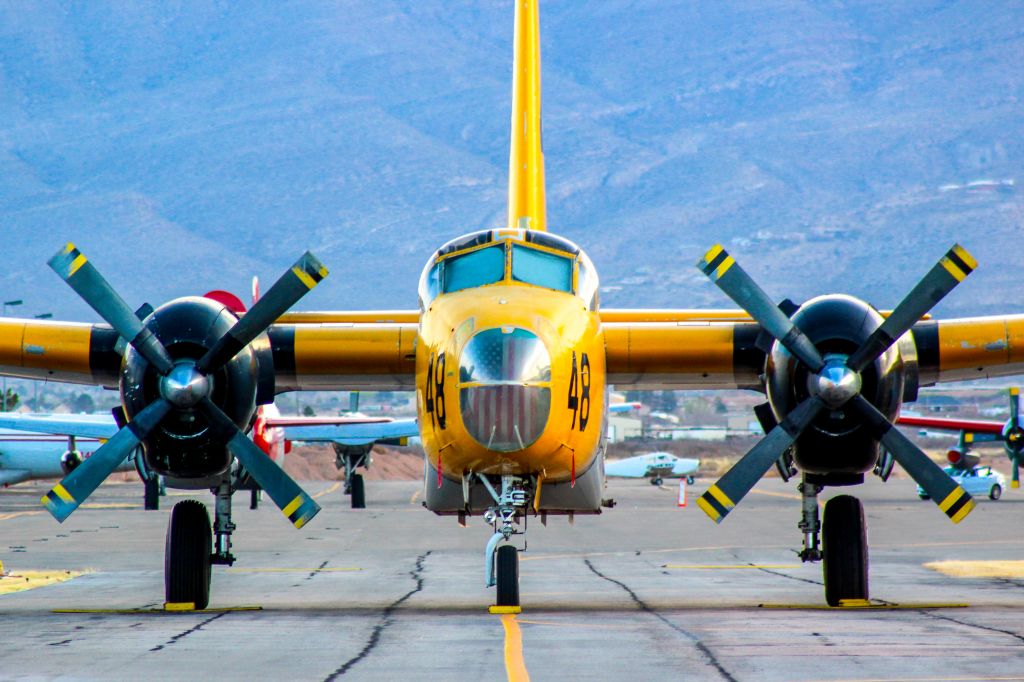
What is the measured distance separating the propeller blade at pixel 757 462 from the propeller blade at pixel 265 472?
4845 millimetres

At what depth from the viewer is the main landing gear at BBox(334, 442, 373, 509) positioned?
54.1 metres

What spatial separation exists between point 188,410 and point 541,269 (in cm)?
453

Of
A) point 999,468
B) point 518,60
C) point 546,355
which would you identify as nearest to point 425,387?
point 546,355

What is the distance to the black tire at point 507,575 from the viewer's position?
17.3 metres

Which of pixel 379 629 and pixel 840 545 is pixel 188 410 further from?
pixel 840 545

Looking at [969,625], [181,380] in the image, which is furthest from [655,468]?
[181,380]

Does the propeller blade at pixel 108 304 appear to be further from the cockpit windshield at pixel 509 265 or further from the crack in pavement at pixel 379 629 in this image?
the crack in pavement at pixel 379 629

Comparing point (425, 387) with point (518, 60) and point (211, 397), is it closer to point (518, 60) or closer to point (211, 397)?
point (211, 397)

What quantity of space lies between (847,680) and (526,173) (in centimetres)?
1227

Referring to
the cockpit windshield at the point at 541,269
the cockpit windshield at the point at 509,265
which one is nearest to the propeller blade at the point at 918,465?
the cockpit windshield at the point at 509,265

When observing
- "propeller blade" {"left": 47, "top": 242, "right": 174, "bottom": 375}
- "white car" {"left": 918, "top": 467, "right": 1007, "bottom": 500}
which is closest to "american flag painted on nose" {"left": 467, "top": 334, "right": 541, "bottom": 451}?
"propeller blade" {"left": 47, "top": 242, "right": 174, "bottom": 375}

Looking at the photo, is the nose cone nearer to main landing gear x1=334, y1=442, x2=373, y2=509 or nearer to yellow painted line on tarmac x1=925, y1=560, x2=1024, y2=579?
yellow painted line on tarmac x1=925, y1=560, x2=1024, y2=579

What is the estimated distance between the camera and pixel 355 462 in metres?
56.6

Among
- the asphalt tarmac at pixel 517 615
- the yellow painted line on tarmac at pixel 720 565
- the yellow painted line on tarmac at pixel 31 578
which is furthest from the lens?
the yellow painted line on tarmac at pixel 720 565
